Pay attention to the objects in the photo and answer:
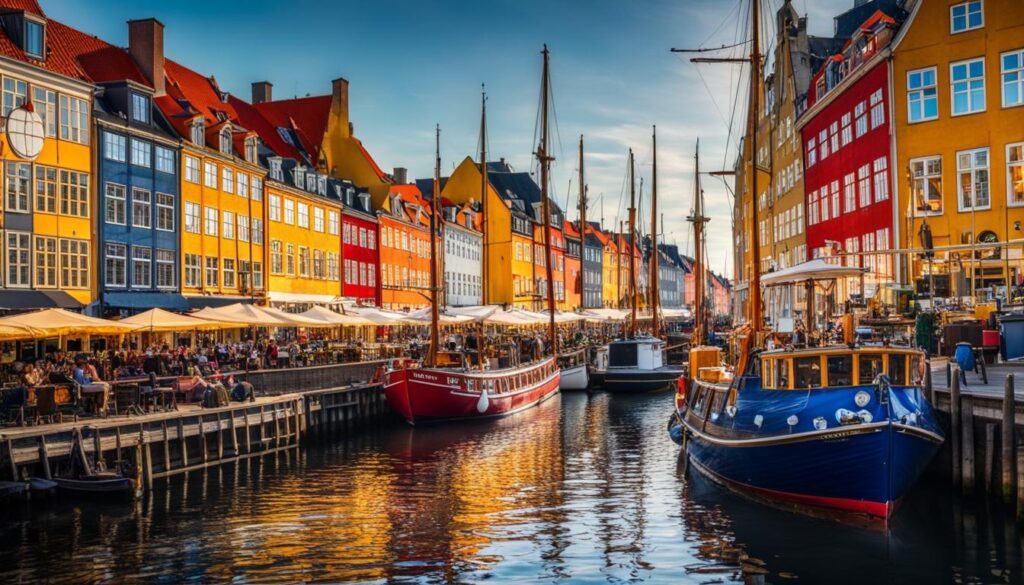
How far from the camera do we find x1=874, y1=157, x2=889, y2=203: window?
4218 centimetres

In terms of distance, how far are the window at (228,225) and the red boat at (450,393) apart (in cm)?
1837

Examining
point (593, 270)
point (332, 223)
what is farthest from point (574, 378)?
point (593, 270)

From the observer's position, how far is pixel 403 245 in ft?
244

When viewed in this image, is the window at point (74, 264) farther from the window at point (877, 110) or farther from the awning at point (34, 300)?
the window at point (877, 110)

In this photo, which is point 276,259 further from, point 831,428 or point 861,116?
point 831,428

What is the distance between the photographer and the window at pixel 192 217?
47.3 metres

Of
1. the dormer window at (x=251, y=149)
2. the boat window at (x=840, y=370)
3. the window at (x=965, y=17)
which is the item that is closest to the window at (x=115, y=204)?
the dormer window at (x=251, y=149)

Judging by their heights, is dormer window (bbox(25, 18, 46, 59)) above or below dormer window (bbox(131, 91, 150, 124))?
above

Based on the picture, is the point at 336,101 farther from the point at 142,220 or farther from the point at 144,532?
the point at 144,532

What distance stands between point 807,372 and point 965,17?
85.1 feet

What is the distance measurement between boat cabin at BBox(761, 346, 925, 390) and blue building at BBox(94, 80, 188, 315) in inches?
1231

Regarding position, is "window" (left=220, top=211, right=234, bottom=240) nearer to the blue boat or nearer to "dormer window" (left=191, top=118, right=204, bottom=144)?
"dormer window" (left=191, top=118, right=204, bottom=144)

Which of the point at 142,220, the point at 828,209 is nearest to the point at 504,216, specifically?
the point at 828,209

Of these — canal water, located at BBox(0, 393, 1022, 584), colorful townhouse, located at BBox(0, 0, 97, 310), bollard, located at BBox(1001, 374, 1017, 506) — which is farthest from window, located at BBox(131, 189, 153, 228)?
bollard, located at BBox(1001, 374, 1017, 506)
